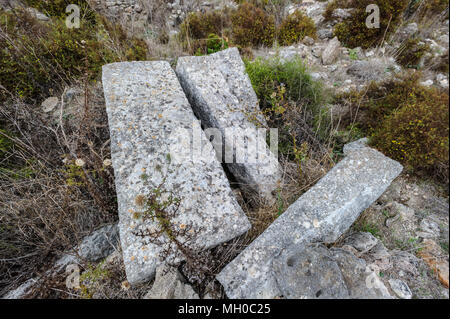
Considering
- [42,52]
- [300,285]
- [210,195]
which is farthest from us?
[42,52]

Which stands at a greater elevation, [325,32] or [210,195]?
[325,32]

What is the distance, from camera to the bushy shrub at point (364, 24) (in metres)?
3.37

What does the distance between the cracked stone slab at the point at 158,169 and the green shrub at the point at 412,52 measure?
3.42 metres

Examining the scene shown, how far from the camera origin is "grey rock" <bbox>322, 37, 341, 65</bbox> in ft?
11.8

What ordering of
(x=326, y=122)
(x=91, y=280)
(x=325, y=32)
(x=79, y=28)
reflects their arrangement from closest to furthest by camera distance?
(x=91, y=280)
(x=326, y=122)
(x=79, y=28)
(x=325, y=32)

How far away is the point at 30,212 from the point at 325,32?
5248 millimetres

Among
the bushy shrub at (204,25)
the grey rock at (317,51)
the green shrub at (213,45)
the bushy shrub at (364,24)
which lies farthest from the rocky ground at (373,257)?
the bushy shrub at (204,25)

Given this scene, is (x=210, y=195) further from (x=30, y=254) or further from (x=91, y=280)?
(x=30, y=254)

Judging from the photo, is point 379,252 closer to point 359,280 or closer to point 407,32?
point 359,280

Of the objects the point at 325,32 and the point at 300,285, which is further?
the point at 325,32

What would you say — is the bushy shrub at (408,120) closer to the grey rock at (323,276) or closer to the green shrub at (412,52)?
the green shrub at (412,52)

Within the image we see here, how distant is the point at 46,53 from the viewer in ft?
9.86

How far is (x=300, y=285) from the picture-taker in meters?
1.37

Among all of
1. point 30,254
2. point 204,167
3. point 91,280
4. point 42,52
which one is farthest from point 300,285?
point 42,52
